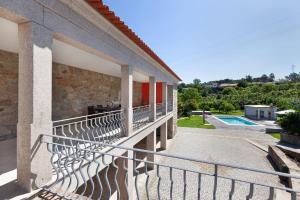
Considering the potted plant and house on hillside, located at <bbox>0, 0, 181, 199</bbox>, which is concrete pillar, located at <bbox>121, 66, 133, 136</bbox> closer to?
house on hillside, located at <bbox>0, 0, 181, 199</bbox>

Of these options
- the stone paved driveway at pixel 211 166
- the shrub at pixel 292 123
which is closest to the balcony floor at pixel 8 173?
the stone paved driveway at pixel 211 166

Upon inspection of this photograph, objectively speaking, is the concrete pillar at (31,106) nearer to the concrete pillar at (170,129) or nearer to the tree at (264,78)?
the concrete pillar at (170,129)

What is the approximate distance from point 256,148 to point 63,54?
14.9m

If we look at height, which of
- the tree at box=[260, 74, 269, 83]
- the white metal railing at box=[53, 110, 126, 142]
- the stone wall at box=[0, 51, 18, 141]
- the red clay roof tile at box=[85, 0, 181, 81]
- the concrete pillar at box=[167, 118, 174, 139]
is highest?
the tree at box=[260, 74, 269, 83]

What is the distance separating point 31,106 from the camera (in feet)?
8.29

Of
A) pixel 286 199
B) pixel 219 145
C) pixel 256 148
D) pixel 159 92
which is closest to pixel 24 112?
pixel 286 199

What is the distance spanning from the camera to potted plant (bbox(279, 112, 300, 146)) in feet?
47.2

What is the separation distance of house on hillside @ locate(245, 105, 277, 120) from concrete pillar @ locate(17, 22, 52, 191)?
34316 mm

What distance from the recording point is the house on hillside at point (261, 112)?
30323 millimetres

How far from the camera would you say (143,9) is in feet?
28.8

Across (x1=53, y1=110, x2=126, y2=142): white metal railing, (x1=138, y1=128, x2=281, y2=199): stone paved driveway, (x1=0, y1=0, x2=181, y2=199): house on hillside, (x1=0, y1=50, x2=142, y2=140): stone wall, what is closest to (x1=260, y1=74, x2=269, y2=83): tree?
(x1=138, y1=128, x2=281, y2=199): stone paved driveway

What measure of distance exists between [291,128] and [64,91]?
59.0ft

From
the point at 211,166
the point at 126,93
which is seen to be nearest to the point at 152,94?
the point at 126,93

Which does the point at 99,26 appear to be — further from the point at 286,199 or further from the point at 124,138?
the point at 286,199
